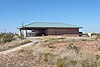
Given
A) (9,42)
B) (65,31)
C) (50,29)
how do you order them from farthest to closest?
(65,31), (50,29), (9,42)

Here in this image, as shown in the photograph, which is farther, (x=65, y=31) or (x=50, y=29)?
(x=65, y=31)

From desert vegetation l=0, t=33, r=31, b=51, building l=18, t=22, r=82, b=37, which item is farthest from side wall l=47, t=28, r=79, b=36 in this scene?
desert vegetation l=0, t=33, r=31, b=51

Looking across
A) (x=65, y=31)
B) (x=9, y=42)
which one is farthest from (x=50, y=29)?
(x=9, y=42)

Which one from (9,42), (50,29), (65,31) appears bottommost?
(9,42)

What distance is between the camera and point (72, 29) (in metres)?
60.8

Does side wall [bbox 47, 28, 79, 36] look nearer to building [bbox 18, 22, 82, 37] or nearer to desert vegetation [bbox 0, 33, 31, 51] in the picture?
building [bbox 18, 22, 82, 37]

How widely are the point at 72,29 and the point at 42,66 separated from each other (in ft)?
158

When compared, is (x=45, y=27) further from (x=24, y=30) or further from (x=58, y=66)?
(x=58, y=66)

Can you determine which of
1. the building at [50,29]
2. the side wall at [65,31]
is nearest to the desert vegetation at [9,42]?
the building at [50,29]

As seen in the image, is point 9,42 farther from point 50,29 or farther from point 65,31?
point 65,31

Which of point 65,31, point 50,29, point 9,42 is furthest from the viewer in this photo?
point 65,31

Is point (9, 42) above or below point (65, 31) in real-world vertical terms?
below

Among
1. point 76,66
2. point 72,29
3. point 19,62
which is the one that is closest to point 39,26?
point 72,29

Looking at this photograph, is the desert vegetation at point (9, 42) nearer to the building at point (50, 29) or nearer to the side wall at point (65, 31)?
the building at point (50, 29)
